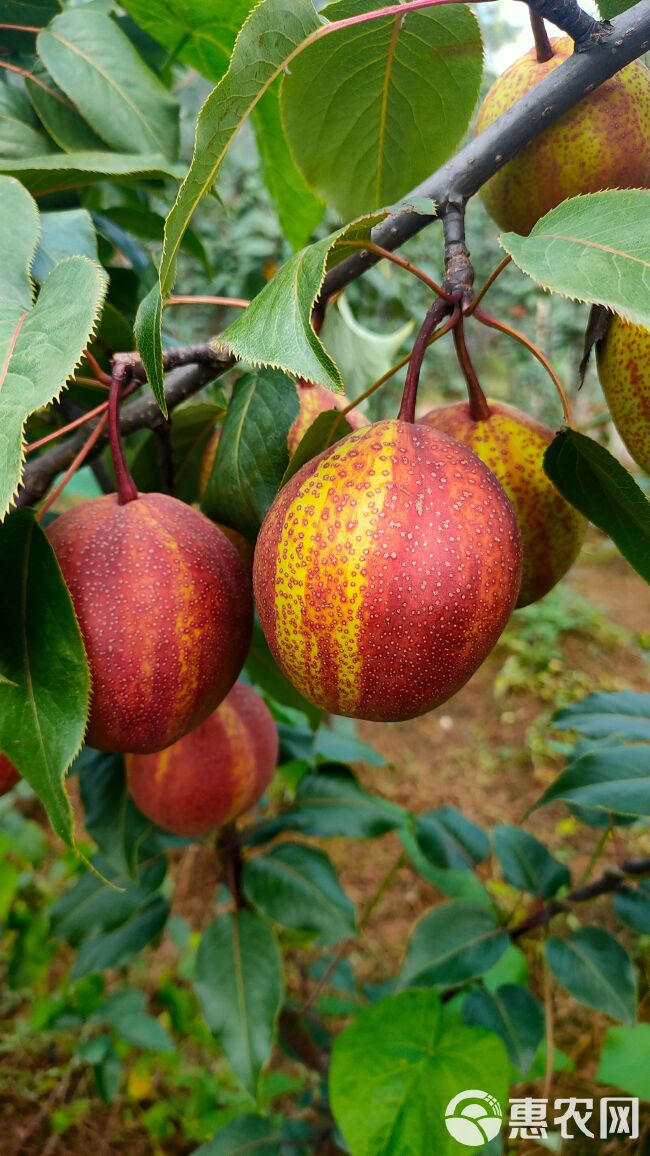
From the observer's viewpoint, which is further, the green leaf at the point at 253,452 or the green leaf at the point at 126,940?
the green leaf at the point at 126,940

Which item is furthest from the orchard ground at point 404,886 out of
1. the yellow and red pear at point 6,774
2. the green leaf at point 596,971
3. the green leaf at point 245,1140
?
the yellow and red pear at point 6,774

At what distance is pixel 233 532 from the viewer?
715 millimetres

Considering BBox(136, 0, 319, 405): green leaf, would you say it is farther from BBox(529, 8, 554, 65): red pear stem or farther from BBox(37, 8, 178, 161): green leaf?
BBox(37, 8, 178, 161): green leaf

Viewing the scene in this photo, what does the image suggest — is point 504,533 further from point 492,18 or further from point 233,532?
point 492,18

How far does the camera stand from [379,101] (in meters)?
0.69

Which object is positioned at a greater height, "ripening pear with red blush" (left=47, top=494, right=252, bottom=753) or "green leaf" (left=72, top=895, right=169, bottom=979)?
"ripening pear with red blush" (left=47, top=494, right=252, bottom=753)

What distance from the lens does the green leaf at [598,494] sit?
1.72 ft

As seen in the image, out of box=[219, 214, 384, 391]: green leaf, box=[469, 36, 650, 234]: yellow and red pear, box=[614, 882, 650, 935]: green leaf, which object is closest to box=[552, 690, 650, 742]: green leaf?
box=[614, 882, 650, 935]: green leaf

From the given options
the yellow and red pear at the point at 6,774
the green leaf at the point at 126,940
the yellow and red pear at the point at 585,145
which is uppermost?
the yellow and red pear at the point at 585,145

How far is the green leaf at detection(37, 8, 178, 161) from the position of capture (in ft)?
2.64

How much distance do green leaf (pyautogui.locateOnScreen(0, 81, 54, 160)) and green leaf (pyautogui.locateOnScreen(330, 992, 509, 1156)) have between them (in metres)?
1.03

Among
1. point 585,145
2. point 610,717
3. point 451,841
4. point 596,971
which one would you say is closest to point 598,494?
point 585,145

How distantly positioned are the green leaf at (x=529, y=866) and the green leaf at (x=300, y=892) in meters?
0.24

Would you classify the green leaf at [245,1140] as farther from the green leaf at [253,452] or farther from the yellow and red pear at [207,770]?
the green leaf at [253,452]
